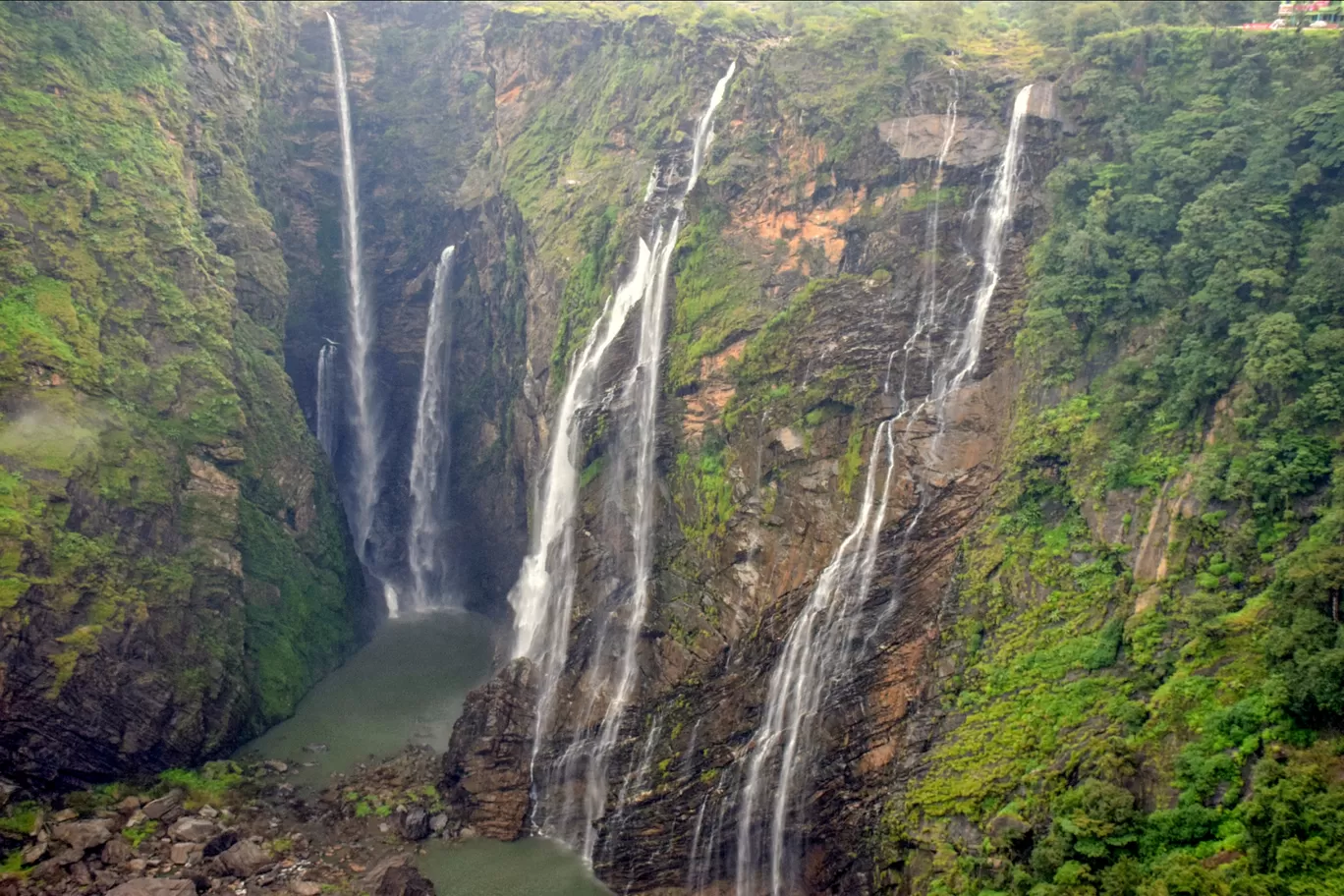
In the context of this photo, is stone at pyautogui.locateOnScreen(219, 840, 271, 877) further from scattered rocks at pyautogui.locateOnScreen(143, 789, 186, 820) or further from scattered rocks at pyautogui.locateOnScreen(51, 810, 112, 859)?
scattered rocks at pyautogui.locateOnScreen(51, 810, 112, 859)

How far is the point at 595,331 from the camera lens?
38.4 meters

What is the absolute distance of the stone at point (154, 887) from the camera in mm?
26672

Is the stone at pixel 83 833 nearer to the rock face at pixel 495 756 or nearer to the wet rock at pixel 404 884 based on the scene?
the wet rock at pixel 404 884

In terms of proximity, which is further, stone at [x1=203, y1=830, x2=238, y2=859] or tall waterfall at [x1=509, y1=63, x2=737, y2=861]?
tall waterfall at [x1=509, y1=63, x2=737, y2=861]

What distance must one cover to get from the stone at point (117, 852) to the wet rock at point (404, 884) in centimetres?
666

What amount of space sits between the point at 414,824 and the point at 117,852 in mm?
7784

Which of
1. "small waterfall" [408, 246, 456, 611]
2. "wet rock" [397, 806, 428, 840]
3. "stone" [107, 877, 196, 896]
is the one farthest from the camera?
"small waterfall" [408, 246, 456, 611]

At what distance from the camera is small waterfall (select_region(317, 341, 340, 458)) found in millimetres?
50312

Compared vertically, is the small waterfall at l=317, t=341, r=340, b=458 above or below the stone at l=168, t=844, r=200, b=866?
above

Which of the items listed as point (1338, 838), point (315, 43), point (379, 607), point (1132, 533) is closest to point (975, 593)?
point (1132, 533)

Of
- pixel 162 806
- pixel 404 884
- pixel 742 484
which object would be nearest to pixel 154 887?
pixel 162 806

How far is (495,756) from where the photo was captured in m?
33.3

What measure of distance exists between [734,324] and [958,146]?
9.03m

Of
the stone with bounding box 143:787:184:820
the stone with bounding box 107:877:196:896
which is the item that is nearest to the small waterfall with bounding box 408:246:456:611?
the stone with bounding box 143:787:184:820
